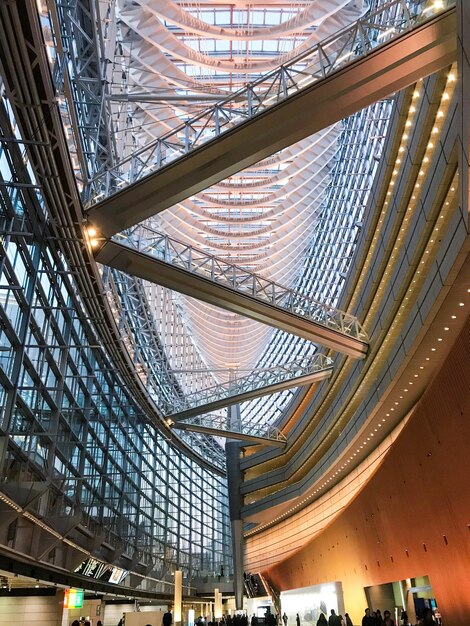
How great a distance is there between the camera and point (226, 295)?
722 inches

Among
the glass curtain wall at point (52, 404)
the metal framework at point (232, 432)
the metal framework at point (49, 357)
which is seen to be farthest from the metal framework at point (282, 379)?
the metal framework at point (49, 357)

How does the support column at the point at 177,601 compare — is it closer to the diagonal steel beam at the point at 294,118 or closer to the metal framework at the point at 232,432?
the metal framework at the point at 232,432

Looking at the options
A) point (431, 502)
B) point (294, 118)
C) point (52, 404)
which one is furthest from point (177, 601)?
point (294, 118)

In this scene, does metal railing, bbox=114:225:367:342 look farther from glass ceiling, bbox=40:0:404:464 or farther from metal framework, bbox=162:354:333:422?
metal framework, bbox=162:354:333:422

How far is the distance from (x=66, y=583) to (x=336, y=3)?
79.3 feet

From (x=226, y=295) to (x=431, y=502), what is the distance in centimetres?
866

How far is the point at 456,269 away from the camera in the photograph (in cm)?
1193

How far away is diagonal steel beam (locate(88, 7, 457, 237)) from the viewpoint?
11234 mm

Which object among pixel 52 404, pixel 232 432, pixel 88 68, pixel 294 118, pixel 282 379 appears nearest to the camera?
pixel 294 118

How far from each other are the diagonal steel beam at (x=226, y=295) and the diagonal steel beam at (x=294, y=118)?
65.7 inches

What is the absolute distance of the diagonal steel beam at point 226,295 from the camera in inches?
648

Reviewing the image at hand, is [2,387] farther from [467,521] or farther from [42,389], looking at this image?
[467,521]

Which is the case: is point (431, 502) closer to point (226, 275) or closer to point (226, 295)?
point (226, 295)

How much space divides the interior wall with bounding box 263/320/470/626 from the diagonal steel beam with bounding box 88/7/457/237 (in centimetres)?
545
